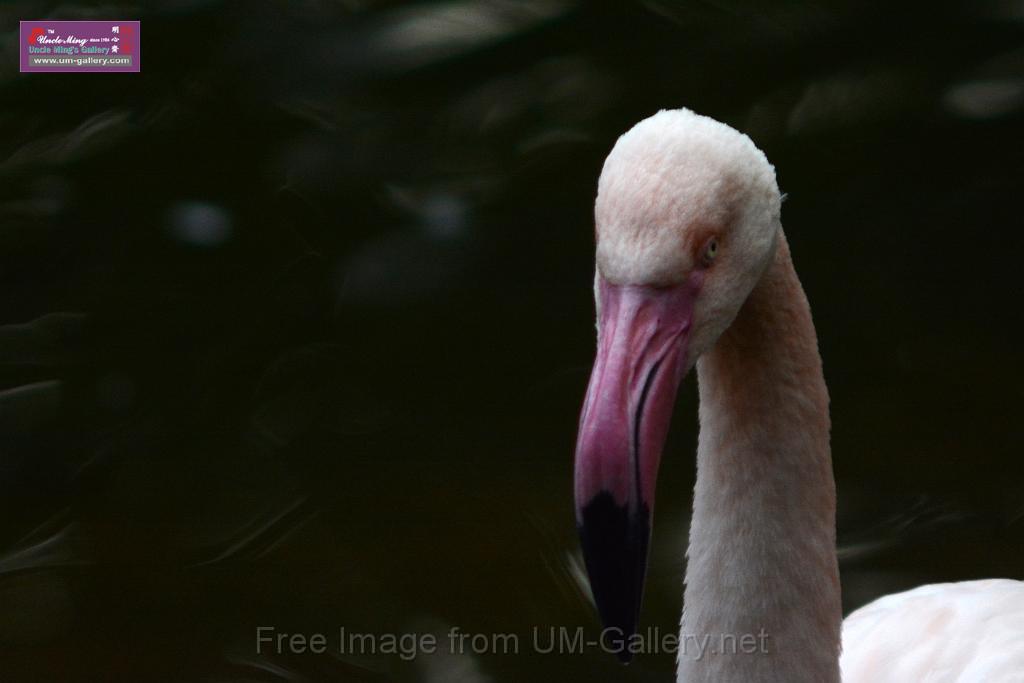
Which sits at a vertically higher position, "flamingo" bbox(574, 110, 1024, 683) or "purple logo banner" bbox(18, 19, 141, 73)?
"purple logo banner" bbox(18, 19, 141, 73)

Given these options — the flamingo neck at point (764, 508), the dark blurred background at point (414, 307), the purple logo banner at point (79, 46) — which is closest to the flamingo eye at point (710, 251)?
the flamingo neck at point (764, 508)

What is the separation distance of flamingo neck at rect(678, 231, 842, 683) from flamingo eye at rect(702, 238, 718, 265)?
244 mm

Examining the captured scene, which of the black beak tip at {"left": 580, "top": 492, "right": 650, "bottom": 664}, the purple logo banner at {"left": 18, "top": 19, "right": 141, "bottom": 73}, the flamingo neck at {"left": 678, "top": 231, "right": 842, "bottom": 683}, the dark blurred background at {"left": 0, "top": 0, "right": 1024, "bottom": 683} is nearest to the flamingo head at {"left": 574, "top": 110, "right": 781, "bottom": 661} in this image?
the black beak tip at {"left": 580, "top": 492, "right": 650, "bottom": 664}

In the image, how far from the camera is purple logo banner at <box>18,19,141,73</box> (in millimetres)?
4867

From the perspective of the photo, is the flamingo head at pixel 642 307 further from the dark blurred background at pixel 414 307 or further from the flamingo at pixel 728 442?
the dark blurred background at pixel 414 307

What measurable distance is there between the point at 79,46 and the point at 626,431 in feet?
12.5

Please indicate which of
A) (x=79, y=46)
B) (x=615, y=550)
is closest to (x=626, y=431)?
(x=615, y=550)

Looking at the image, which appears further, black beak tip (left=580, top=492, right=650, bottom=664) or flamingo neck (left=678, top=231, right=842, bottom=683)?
flamingo neck (left=678, top=231, right=842, bottom=683)

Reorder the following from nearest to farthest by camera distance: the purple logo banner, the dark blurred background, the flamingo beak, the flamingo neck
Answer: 1. the flamingo beak
2. the flamingo neck
3. the dark blurred background
4. the purple logo banner

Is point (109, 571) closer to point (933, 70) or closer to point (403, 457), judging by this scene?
point (403, 457)

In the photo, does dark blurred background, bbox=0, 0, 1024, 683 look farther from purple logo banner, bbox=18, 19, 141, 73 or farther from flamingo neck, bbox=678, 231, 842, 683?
flamingo neck, bbox=678, 231, 842, 683

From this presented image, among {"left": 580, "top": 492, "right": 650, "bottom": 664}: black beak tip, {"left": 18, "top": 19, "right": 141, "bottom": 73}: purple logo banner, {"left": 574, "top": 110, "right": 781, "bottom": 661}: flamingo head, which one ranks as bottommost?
{"left": 580, "top": 492, "right": 650, "bottom": 664}: black beak tip

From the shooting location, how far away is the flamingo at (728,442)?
68.9 inches

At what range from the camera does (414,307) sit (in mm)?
4535
